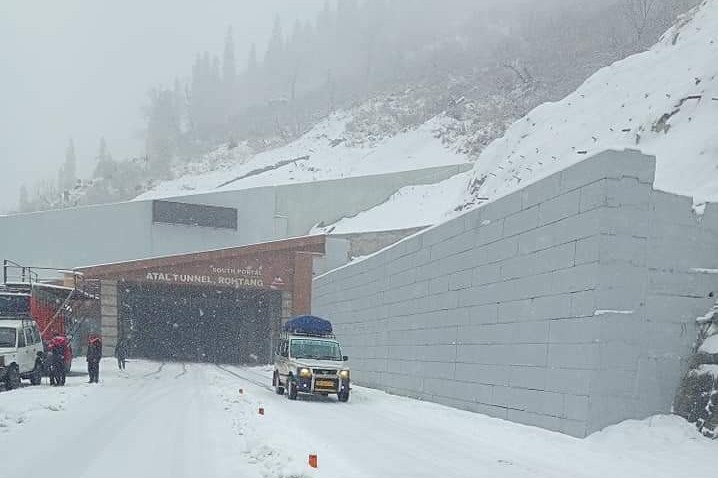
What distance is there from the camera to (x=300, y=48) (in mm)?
162750

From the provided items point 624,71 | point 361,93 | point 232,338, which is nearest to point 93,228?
point 232,338

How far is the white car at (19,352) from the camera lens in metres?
19.4

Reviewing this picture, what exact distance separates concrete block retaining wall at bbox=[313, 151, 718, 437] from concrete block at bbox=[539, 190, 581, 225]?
32 mm

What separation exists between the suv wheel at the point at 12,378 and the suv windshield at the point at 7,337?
0.83m

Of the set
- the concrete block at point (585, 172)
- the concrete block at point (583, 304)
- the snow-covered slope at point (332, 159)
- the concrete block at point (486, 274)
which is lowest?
the concrete block at point (583, 304)

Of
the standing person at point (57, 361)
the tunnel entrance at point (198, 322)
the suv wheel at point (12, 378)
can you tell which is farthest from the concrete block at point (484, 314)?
the tunnel entrance at point (198, 322)

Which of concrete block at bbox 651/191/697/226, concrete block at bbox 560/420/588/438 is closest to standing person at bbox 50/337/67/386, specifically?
concrete block at bbox 560/420/588/438

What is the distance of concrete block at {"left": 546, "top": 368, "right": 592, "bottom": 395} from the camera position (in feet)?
34.9

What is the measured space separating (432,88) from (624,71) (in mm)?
66892

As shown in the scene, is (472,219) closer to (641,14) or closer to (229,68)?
(641,14)

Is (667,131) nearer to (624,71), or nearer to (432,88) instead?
(624,71)

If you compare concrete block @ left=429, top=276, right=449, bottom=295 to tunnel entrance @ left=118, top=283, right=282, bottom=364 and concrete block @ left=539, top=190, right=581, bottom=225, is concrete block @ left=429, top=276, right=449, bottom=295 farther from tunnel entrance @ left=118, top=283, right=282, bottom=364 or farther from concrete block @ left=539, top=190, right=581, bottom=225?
tunnel entrance @ left=118, top=283, right=282, bottom=364

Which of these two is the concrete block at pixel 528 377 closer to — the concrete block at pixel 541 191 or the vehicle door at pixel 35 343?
the concrete block at pixel 541 191

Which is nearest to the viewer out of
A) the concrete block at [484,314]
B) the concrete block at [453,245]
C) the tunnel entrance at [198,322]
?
the concrete block at [484,314]
